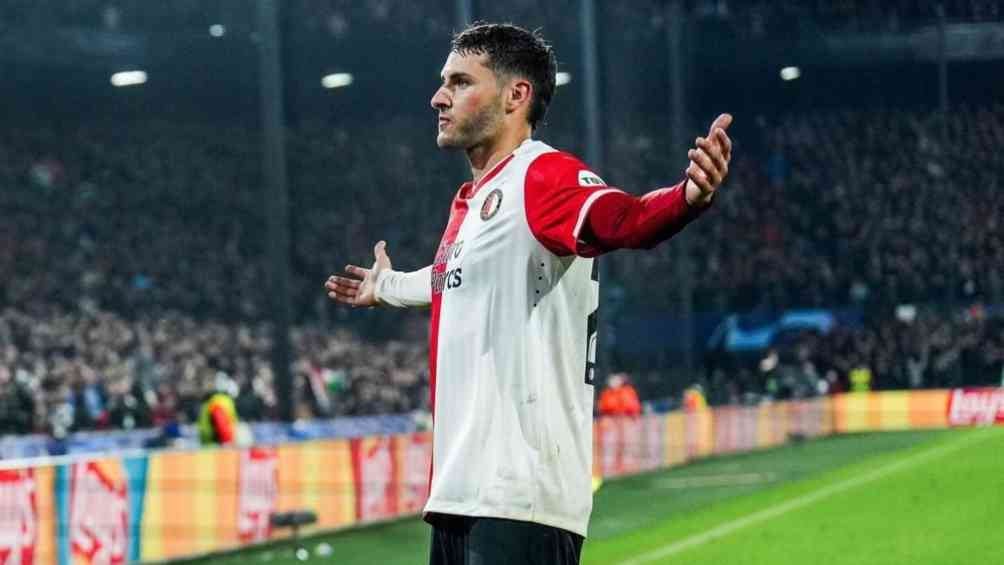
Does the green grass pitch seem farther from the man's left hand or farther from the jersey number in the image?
the man's left hand

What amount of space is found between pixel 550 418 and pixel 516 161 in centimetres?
55

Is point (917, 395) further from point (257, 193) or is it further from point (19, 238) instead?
point (19, 238)

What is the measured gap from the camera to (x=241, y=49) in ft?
129

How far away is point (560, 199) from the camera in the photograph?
3600 mm

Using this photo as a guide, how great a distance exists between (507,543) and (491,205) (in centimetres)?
71

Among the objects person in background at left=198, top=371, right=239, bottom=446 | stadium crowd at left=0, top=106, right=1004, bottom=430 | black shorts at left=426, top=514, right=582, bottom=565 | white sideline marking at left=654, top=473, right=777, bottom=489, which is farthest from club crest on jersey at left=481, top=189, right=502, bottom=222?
stadium crowd at left=0, top=106, right=1004, bottom=430

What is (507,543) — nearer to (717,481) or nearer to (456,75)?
(456,75)

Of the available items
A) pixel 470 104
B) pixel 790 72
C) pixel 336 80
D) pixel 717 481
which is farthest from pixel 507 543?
pixel 790 72

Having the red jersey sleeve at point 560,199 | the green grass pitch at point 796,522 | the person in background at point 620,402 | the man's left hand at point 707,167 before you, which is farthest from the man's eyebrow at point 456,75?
the person in background at point 620,402

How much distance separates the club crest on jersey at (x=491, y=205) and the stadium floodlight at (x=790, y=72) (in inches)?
1640

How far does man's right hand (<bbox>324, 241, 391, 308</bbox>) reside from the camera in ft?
14.6

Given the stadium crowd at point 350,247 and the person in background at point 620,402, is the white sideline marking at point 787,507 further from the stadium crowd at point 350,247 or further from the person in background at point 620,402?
the stadium crowd at point 350,247

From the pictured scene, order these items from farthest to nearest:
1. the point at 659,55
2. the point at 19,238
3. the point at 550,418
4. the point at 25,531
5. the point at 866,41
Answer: the point at 866,41, the point at 659,55, the point at 19,238, the point at 25,531, the point at 550,418

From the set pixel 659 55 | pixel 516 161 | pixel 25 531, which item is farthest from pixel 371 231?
pixel 516 161
